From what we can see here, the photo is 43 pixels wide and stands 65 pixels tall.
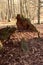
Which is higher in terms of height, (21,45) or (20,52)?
(21,45)

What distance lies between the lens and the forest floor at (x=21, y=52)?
5715mm

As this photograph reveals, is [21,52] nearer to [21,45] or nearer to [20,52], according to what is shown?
[20,52]

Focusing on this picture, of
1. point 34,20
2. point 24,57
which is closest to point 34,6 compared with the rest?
point 34,20

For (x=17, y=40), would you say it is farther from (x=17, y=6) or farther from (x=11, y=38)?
(x=17, y=6)

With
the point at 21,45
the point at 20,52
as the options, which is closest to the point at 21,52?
the point at 20,52

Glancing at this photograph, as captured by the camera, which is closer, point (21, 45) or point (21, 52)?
point (21, 52)

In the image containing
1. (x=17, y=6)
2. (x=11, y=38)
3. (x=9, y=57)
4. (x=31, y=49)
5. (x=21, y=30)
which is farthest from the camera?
(x=17, y=6)

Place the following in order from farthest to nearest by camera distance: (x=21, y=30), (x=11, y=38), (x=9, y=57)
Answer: (x=21, y=30)
(x=11, y=38)
(x=9, y=57)

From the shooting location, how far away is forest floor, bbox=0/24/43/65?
18.7ft

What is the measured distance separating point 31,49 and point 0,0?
39.8 ft

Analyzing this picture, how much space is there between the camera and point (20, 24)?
809 cm

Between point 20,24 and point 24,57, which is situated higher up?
point 20,24

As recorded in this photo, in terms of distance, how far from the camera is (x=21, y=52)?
6.04m

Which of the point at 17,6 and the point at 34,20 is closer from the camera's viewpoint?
the point at 34,20
